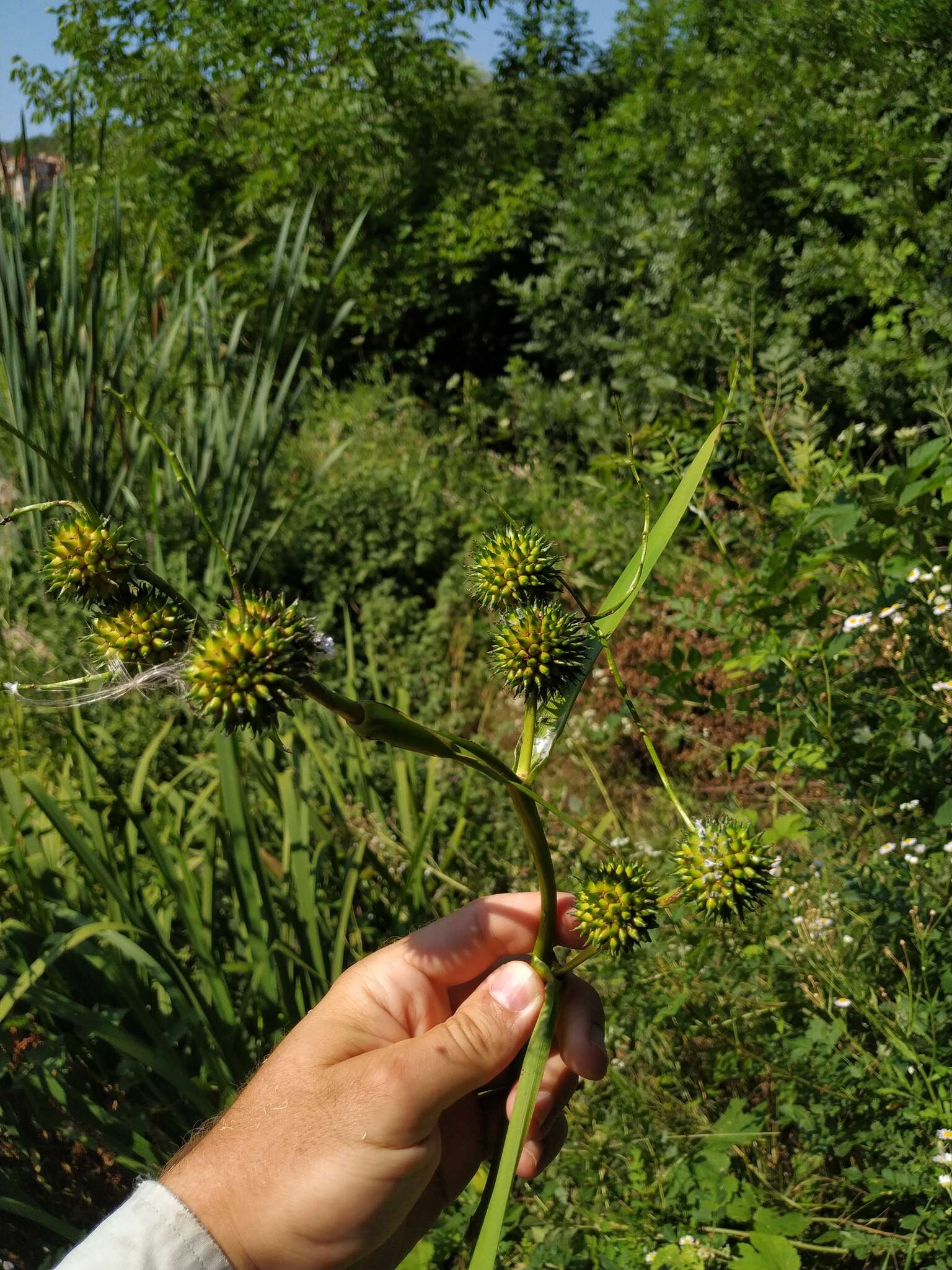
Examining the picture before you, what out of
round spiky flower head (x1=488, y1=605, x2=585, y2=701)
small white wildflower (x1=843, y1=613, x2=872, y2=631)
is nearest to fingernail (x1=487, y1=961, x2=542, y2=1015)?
round spiky flower head (x1=488, y1=605, x2=585, y2=701)

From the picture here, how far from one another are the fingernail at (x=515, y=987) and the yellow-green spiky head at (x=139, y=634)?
1.95ft

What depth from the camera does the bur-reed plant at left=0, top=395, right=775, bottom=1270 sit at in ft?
2.40

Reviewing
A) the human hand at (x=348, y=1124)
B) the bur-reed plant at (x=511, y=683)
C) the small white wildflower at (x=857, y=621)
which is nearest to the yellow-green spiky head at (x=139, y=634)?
the bur-reed plant at (x=511, y=683)

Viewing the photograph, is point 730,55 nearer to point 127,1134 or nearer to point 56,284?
point 56,284

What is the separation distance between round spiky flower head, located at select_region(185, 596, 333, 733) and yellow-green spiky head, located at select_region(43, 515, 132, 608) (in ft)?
0.32

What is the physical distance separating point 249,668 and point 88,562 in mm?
165

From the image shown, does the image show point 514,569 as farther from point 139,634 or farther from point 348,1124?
point 348,1124

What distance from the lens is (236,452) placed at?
3.40 m

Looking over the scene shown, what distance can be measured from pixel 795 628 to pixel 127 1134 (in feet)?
5.29

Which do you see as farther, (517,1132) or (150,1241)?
(150,1241)

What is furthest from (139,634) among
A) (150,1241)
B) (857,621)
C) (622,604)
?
(857,621)

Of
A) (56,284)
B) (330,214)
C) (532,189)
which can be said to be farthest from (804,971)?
(330,214)

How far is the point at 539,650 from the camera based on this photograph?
0.94 meters

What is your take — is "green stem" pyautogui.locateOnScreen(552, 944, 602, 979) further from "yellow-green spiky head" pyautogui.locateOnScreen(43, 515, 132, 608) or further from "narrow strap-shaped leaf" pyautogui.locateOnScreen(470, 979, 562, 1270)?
"yellow-green spiky head" pyautogui.locateOnScreen(43, 515, 132, 608)
